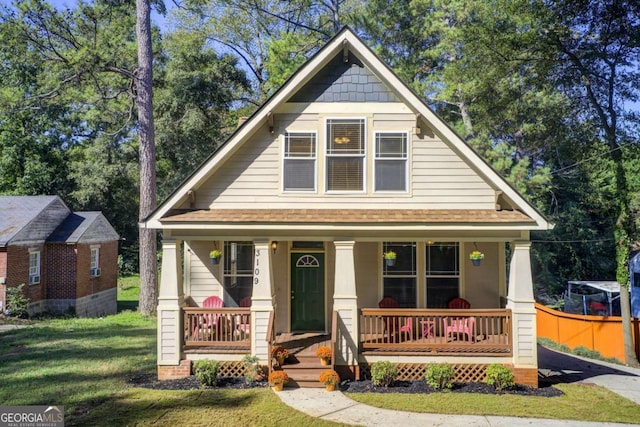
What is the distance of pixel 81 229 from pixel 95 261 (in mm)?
2363

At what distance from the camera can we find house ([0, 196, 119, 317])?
1936cm

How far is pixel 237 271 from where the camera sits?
11.7m

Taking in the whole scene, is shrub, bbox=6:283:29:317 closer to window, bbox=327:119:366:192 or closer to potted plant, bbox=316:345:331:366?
potted plant, bbox=316:345:331:366

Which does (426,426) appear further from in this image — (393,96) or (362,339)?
(393,96)

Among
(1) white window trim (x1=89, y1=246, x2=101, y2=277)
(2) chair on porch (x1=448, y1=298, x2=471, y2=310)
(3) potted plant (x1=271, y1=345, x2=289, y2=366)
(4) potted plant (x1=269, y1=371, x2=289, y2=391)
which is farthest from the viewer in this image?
(1) white window trim (x1=89, y1=246, x2=101, y2=277)

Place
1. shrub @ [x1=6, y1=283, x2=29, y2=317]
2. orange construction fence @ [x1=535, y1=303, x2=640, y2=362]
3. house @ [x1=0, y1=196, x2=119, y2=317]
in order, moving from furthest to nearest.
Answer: house @ [x1=0, y1=196, x2=119, y2=317], shrub @ [x1=6, y1=283, x2=29, y2=317], orange construction fence @ [x1=535, y1=303, x2=640, y2=362]

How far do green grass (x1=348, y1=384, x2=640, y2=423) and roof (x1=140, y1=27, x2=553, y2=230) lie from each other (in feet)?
12.5

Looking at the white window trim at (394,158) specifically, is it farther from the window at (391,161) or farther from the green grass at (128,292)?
the green grass at (128,292)

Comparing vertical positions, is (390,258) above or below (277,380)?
above

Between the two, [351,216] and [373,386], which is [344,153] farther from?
[373,386]

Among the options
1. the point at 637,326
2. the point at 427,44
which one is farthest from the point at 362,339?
the point at 427,44

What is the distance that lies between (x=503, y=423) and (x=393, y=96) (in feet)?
23.6

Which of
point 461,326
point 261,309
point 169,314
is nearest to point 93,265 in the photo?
point 169,314

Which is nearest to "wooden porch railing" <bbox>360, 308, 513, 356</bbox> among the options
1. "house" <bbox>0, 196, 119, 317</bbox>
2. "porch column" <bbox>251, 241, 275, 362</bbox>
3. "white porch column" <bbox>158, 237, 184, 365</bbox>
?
"porch column" <bbox>251, 241, 275, 362</bbox>
